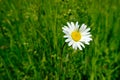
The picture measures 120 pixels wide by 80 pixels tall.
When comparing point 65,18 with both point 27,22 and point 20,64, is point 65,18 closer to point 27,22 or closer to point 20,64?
point 27,22

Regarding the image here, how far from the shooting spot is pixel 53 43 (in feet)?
6.12

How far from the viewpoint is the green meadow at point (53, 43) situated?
1.75 meters

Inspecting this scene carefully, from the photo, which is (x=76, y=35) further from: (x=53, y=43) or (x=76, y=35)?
(x=53, y=43)

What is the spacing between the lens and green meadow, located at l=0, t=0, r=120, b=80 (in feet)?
5.76

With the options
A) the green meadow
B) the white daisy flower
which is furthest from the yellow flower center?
the green meadow

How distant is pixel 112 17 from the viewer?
84.0 inches

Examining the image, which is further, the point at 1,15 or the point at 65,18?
the point at 1,15

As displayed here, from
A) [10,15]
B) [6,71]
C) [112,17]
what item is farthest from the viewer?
[112,17]

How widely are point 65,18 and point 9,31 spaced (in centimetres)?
34

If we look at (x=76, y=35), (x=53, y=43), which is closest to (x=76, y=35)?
(x=76, y=35)

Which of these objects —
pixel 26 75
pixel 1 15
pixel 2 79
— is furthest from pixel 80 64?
pixel 1 15

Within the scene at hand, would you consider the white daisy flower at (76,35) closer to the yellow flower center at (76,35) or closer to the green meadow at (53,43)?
the yellow flower center at (76,35)

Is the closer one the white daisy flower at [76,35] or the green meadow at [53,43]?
the white daisy flower at [76,35]

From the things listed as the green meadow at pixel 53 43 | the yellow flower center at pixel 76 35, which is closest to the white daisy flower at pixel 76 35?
the yellow flower center at pixel 76 35
